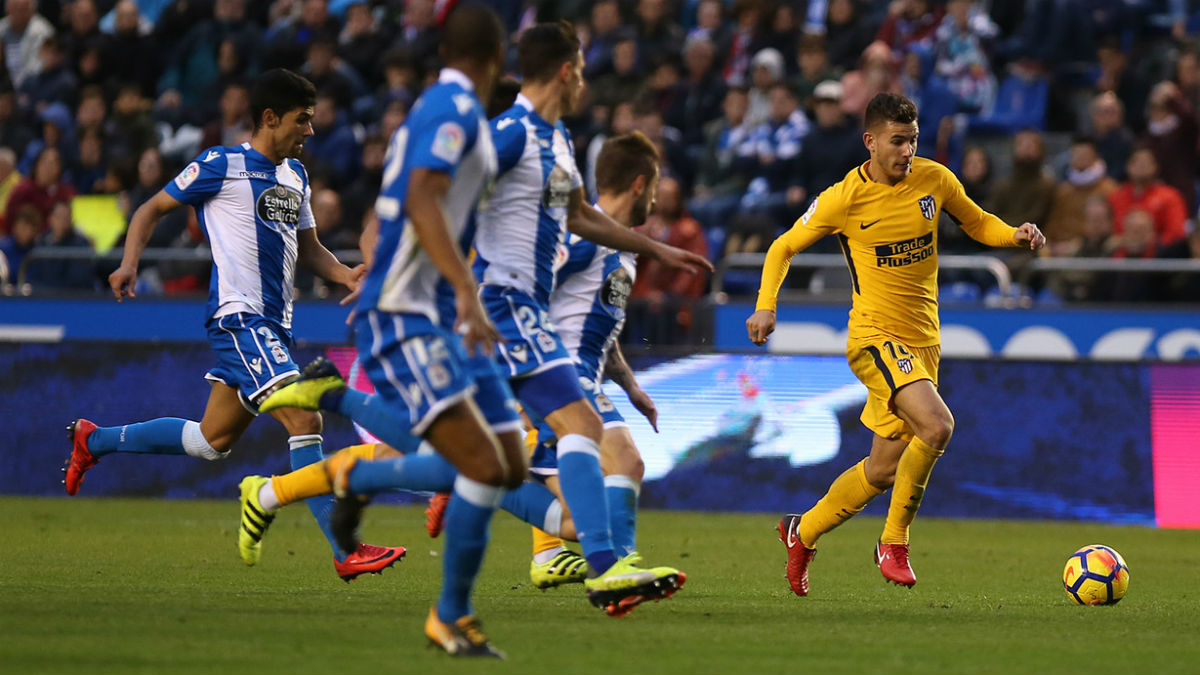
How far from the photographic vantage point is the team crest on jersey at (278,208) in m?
8.29

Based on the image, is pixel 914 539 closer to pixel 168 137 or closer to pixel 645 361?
pixel 645 361

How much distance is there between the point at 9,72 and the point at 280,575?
15.2 meters

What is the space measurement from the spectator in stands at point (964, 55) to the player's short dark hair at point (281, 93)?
1060 cm

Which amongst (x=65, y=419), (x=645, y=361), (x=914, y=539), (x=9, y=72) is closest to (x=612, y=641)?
(x=914, y=539)

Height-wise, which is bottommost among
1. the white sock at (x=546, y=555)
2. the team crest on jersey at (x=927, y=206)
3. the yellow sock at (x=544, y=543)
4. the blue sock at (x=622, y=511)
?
the white sock at (x=546, y=555)

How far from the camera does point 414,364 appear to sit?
5.46 metres

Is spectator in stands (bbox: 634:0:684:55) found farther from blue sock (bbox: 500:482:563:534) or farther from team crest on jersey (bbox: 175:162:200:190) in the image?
blue sock (bbox: 500:482:563:534)

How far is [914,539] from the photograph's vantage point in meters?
11.4

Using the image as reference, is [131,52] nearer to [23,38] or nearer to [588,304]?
[23,38]

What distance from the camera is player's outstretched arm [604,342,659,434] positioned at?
26.3 ft

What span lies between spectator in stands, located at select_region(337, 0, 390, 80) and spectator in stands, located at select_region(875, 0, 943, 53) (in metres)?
5.82

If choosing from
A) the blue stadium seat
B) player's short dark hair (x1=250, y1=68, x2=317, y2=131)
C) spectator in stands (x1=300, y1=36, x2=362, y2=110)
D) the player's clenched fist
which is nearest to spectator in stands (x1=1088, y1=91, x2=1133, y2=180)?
the blue stadium seat

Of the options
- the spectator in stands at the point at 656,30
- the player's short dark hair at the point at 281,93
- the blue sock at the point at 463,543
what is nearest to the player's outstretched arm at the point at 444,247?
the blue sock at the point at 463,543

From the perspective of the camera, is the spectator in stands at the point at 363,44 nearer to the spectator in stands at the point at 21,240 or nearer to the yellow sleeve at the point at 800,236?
the spectator in stands at the point at 21,240
